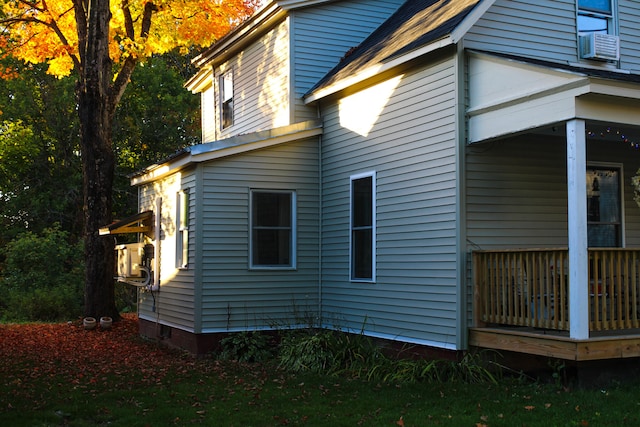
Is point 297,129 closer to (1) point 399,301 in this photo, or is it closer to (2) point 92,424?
(1) point 399,301

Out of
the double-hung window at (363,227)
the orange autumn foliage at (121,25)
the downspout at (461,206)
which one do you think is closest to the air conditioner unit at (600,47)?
the downspout at (461,206)

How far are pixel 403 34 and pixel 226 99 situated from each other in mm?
6072

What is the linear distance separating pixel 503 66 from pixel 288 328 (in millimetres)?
5831

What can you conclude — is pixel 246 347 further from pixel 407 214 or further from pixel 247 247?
pixel 407 214

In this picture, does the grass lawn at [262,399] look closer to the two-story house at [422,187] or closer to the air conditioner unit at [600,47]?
the two-story house at [422,187]

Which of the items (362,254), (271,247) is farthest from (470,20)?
(271,247)

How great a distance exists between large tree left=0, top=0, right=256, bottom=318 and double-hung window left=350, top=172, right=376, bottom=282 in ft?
24.2

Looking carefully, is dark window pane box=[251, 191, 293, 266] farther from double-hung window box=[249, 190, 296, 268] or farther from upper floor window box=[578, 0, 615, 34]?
upper floor window box=[578, 0, 615, 34]

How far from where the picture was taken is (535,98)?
8.80 metres

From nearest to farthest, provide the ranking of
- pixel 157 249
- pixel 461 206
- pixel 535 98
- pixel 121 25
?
pixel 535 98, pixel 461 206, pixel 157 249, pixel 121 25

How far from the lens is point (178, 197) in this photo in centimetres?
1359

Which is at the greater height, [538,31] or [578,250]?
[538,31]

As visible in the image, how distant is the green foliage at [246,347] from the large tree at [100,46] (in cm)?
595

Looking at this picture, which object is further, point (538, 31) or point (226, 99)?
point (226, 99)
